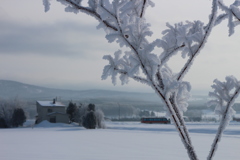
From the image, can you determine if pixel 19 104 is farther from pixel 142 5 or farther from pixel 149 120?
pixel 142 5

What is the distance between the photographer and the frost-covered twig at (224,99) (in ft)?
7.55

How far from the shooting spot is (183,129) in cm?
221

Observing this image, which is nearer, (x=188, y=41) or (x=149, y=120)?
(x=188, y=41)

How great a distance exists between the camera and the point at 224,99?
7.60 feet

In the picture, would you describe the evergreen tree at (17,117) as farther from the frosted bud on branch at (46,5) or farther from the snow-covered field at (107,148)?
the frosted bud on branch at (46,5)

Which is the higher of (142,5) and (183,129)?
(142,5)

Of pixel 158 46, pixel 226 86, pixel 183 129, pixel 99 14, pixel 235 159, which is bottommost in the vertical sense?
pixel 235 159

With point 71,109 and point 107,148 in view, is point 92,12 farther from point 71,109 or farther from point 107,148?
point 71,109

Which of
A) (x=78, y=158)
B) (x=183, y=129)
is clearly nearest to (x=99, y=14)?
(x=183, y=129)

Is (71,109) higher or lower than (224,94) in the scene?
higher

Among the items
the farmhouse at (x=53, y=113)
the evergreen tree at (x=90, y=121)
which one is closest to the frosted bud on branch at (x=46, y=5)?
the evergreen tree at (x=90, y=121)

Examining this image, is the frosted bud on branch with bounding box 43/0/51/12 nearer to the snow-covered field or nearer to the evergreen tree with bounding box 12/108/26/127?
the snow-covered field

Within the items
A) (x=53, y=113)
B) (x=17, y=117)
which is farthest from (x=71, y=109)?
(x=17, y=117)

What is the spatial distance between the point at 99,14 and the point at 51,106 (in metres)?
44.9
